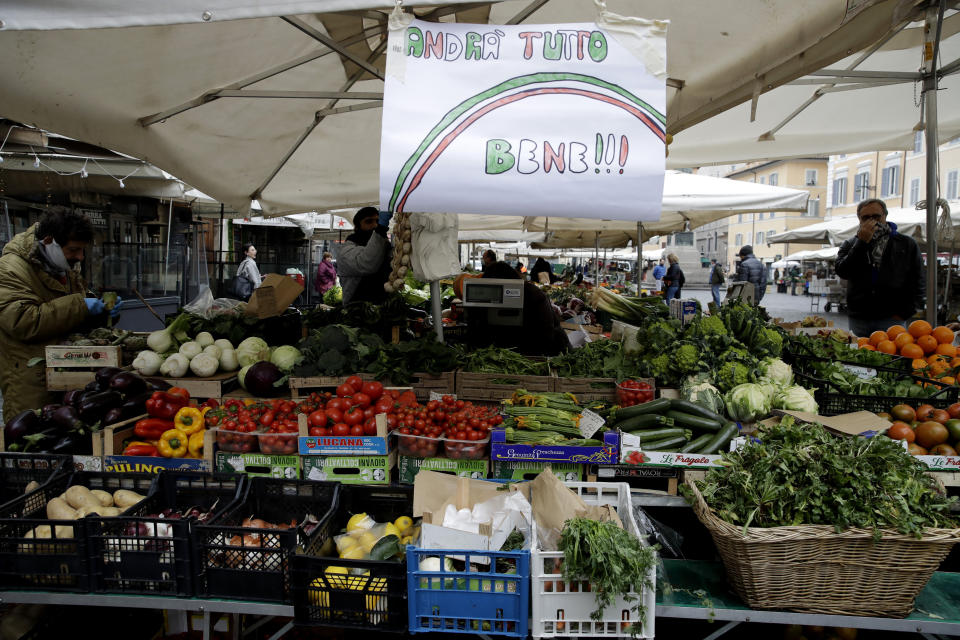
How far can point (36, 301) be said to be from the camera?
4117 mm

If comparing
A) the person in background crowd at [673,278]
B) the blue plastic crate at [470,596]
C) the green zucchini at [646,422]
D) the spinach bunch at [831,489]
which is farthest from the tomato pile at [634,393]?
the person in background crowd at [673,278]

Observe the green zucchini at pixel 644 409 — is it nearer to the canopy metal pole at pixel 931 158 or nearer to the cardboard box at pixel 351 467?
the cardboard box at pixel 351 467

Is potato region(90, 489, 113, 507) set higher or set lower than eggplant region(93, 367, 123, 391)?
lower

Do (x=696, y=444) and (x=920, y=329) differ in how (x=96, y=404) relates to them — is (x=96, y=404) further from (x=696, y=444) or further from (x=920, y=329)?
→ (x=920, y=329)

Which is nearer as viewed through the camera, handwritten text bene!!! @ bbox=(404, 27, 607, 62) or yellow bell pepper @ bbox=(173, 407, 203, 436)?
handwritten text bene!!! @ bbox=(404, 27, 607, 62)

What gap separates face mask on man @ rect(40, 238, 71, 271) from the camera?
160 inches

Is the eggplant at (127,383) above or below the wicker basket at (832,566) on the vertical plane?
above

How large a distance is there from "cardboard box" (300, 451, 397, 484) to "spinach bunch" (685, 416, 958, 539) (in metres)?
1.67

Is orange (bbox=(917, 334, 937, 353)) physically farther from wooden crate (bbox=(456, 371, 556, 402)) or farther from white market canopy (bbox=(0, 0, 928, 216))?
wooden crate (bbox=(456, 371, 556, 402))

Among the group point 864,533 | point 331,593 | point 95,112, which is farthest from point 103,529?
point 864,533

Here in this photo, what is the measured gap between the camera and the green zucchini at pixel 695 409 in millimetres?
3488

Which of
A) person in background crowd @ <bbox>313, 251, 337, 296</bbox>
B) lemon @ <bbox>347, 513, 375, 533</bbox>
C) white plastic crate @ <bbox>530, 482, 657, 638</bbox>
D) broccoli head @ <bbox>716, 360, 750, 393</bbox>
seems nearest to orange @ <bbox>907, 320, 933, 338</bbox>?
broccoli head @ <bbox>716, 360, 750, 393</bbox>

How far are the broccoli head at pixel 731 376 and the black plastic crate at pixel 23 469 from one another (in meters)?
3.94

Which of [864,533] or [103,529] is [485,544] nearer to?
[864,533]
